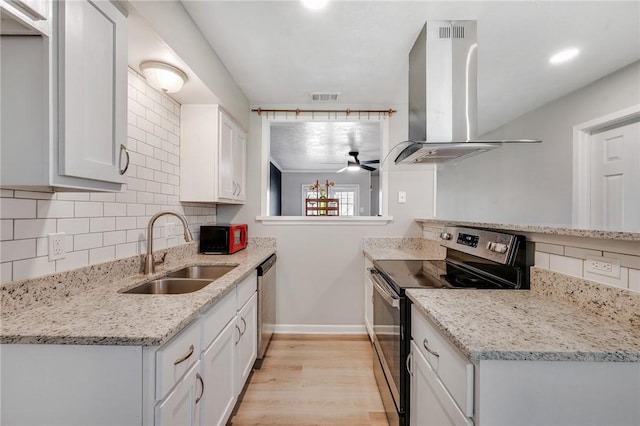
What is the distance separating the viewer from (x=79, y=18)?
34.6 inches

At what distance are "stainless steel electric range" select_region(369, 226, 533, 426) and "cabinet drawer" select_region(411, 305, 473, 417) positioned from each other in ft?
0.45

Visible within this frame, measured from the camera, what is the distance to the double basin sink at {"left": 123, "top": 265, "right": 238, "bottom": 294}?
1460 mm

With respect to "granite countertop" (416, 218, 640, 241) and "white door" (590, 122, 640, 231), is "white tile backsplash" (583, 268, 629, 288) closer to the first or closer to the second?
"granite countertop" (416, 218, 640, 241)

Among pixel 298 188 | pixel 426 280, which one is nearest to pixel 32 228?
pixel 426 280

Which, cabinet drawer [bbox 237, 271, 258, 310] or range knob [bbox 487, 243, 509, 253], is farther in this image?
cabinet drawer [bbox 237, 271, 258, 310]


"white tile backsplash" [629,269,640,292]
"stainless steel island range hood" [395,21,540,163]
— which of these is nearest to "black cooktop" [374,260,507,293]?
"white tile backsplash" [629,269,640,292]

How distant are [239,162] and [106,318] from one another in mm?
1875

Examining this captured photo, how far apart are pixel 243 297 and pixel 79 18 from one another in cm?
148

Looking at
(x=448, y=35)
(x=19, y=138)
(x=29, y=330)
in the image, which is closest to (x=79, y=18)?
(x=19, y=138)

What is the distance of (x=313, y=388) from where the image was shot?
6.21ft

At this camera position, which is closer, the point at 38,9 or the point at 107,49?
the point at 38,9

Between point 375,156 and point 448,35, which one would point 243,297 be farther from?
point 375,156

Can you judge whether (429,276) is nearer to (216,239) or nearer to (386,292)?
(386,292)

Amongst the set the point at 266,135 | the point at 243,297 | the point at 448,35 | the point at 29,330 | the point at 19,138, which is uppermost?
the point at 448,35
